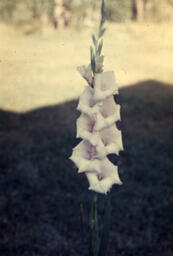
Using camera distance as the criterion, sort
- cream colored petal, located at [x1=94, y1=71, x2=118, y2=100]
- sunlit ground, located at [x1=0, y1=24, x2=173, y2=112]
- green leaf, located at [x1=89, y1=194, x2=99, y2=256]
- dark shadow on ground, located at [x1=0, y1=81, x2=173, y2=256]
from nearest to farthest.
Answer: cream colored petal, located at [x1=94, y1=71, x2=118, y2=100] < green leaf, located at [x1=89, y1=194, x2=99, y2=256] < dark shadow on ground, located at [x1=0, y1=81, x2=173, y2=256] < sunlit ground, located at [x1=0, y1=24, x2=173, y2=112]

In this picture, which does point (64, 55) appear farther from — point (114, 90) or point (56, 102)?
point (114, 90)

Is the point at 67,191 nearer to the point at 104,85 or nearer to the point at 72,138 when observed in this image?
the point at 72,138

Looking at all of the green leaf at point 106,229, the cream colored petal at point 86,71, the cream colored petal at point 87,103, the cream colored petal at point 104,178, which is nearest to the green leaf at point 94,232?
the green leaf at point 106,229

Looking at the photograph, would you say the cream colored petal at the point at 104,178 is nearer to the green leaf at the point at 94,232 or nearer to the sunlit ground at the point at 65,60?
the green leaf at the point at 94,232

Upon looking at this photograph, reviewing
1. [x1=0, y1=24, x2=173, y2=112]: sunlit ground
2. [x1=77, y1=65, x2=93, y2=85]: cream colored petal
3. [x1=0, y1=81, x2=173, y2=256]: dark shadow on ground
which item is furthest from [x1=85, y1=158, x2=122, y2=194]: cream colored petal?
[x1=0, y1=24, x2=173, y2=112]: sunlit ground

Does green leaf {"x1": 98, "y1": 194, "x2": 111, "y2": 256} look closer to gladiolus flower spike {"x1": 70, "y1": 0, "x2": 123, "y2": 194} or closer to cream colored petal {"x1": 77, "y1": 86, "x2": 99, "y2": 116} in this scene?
gladiolus flower spike {"x1": 70, "y1": 0, "x2": 123, "y2": 194}

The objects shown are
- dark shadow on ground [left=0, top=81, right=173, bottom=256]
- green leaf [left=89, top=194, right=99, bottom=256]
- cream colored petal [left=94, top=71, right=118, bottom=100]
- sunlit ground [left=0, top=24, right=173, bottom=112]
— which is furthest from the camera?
sunlit ground [left=0, top=24, right=173, bottom=112]

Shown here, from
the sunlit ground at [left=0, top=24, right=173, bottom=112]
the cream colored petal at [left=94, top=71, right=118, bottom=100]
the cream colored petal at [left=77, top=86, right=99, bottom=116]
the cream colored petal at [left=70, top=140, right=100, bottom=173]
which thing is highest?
the cream colored petal at [left=94, top=71, right=118, bottom=100]
